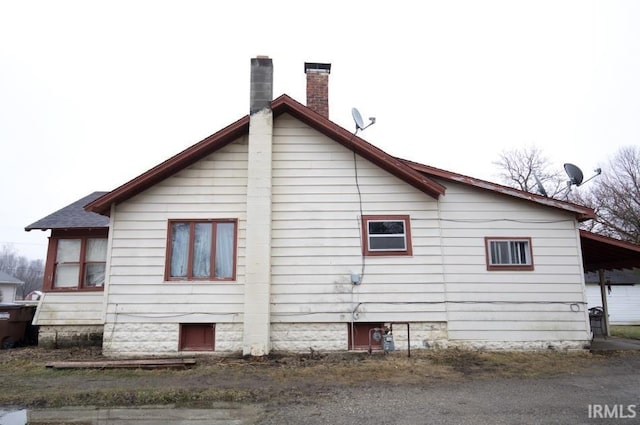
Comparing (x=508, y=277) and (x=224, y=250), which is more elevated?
(x=224, y=250)

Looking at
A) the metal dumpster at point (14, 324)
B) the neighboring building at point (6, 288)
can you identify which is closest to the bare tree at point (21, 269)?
the neighboring building at point (6, 288)

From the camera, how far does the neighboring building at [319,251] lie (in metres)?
10.0

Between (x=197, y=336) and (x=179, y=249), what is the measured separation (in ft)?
6.90

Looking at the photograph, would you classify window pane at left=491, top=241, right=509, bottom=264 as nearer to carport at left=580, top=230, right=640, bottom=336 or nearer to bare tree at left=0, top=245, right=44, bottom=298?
carport at left=580, top=230, right=640, bottom=336

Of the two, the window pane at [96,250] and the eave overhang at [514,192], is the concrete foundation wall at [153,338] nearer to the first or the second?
the window pane at [96,250]

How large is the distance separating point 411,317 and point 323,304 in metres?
2.09

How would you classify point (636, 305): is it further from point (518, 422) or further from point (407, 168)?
point (518, 422)

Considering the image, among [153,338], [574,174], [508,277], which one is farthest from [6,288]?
[574,174]

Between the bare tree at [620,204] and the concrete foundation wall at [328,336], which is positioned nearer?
the concrete foundation wall at [328,336]

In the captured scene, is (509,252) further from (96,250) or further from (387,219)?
(96,250)

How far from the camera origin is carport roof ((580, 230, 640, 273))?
10.8 m

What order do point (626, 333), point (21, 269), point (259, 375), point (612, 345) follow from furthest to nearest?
point (21, 269)
point (626, 333)
point (612, 345)
point (259, 375)

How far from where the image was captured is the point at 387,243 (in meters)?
10.5

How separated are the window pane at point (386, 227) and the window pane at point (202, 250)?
3.96 meters
